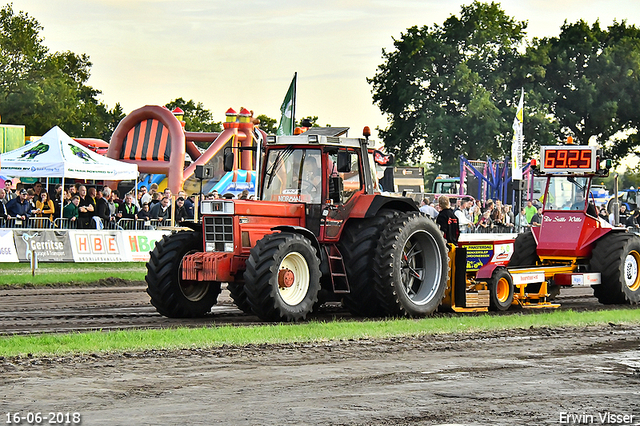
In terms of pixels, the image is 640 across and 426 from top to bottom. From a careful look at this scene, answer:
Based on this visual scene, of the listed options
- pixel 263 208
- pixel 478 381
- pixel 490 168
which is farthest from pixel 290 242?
pixel 490 168

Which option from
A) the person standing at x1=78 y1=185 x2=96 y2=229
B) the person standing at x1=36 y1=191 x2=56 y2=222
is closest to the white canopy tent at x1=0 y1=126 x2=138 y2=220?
the person standing at x1=36 y1=191 x2=56 y2=222

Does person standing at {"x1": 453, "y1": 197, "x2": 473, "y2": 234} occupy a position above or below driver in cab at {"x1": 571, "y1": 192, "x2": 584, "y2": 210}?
below

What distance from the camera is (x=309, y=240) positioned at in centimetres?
1272

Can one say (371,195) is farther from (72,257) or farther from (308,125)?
(72,257)

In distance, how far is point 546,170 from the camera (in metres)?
16.5

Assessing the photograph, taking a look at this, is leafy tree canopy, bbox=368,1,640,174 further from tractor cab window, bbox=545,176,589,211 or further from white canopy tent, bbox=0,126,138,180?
tractor cab window, bbox=545,176,589,211

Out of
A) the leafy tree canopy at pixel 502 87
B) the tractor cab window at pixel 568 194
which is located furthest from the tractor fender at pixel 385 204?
the leafy tree canopy at pixel 502 87

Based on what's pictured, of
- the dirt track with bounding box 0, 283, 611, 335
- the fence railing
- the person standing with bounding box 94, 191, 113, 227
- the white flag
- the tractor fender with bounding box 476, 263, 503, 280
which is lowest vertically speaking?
the dirt track with bounding box 0, 283, 611, 335

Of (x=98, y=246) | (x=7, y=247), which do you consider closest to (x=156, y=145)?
(x=98, y=246)

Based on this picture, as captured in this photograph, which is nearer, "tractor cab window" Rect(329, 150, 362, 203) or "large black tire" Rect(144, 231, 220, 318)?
"large black tire" Rect(144, 231, 220, 318)

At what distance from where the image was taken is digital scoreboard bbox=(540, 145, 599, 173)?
16172 mm

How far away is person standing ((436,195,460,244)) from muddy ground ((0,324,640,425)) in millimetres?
4705

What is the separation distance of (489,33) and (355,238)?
53.4m

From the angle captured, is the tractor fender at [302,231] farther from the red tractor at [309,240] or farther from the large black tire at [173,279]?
the large black tire at [173,279]
